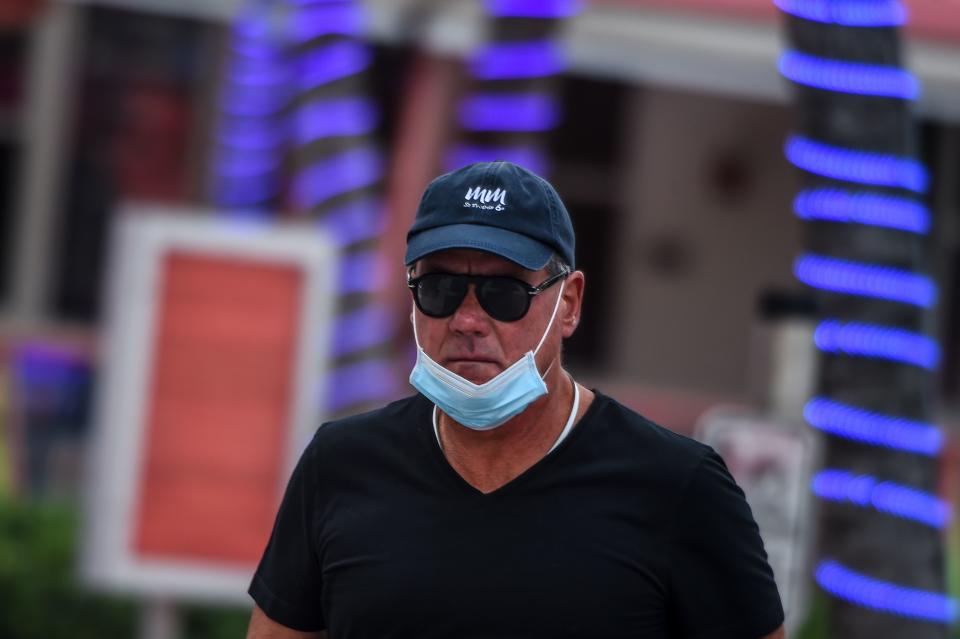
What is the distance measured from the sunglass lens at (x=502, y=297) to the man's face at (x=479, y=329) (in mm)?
11

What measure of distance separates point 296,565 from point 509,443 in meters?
0.40

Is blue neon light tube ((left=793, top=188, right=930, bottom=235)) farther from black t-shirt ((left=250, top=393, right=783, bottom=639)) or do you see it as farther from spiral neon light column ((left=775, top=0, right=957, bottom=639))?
black t-shirt ((left=250, top=393, right=783, bottom=639))

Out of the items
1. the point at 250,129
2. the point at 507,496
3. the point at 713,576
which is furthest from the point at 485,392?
the point at 250,129

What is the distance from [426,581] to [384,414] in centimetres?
34

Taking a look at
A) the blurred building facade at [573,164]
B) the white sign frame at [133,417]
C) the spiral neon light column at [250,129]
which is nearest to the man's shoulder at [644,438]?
the white sign frame at [133,417]

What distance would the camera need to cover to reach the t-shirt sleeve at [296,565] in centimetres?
269

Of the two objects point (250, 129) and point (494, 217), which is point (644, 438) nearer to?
point (494, 217)

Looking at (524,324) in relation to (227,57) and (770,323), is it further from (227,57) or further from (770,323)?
(227,57)

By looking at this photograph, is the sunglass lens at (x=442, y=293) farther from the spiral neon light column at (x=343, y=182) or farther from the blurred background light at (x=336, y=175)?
the blurred background light at (x=336, y=175)

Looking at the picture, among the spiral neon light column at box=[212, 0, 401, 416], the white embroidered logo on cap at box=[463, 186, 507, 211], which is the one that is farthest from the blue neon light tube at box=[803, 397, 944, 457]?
the white embroidered logo on cap at box=[463, 186, 507, 211]

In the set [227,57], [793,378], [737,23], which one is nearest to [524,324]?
[793,378]

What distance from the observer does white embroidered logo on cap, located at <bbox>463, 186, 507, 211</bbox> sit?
255cm

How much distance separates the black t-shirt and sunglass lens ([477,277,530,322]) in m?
0.21

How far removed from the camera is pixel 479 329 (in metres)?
2.59
